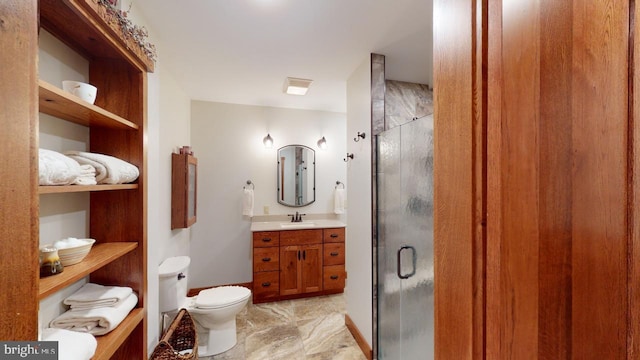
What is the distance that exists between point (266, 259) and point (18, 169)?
2.55 meters

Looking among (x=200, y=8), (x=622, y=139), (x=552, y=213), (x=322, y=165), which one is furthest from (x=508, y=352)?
(x=322, y=165)

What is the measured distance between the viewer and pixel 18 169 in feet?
1.67

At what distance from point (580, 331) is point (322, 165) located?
325 centimetres

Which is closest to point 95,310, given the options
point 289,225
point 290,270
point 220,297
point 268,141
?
point 220,297

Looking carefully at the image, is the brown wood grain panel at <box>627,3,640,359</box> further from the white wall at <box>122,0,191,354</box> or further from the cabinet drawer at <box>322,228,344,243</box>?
the cabinet drawer at <box>322,228,344,243</box>

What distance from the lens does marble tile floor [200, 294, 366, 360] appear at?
206 cm

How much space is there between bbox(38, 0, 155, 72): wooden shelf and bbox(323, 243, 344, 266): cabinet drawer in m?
2.50

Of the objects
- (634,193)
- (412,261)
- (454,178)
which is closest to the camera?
(634,193)

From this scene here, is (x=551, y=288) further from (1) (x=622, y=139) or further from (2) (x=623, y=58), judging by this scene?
(2) (x=623, y=58)

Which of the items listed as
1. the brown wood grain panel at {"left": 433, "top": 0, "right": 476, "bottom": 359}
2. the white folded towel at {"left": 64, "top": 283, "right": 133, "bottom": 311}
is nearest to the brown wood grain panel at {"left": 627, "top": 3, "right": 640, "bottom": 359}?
the brown wood grain panel at {"left": 433, "top": 0, "right": 476, "bottom": 359}

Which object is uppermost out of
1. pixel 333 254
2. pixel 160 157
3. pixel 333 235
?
pixel 160 157

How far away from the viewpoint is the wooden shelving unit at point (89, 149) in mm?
494

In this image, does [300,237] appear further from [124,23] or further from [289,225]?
[124,23]

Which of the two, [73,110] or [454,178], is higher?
[73,110]
